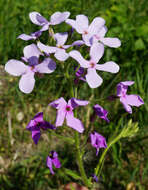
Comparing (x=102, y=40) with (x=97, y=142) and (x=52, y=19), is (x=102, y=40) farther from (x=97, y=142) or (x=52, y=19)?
(x=97, y=142)

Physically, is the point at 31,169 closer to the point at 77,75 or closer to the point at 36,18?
the point at 77,75

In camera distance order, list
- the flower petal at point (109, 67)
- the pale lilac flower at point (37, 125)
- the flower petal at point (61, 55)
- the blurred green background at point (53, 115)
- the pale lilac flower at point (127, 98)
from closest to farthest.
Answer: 1. the flower petal at point (61, 55)
2. the flower petal at point (109, 67)
3. the pale lilac flower at point (127, 98)
4. the pale lilac flower at point (37, 125)
5. the blurred green background at point (53, 115)

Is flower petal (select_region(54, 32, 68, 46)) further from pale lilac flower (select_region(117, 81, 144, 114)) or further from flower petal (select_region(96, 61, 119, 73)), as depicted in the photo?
pale lilac flower (select_region(117, 81, 144, 114))

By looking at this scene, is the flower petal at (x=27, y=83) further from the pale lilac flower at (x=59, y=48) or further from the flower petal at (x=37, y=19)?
the flower petal at (x=37, y=19)

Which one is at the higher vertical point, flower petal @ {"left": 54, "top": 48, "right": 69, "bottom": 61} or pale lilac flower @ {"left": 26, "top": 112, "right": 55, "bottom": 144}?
flower petal @ {"left": 54, "top": 48, "right": 69, "bottom": 61}

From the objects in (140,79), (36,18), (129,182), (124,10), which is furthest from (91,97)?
(36,18)

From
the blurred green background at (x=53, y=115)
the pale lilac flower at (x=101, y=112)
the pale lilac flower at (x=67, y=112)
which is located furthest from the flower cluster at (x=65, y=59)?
the blurred green background at (x=53, y=115)

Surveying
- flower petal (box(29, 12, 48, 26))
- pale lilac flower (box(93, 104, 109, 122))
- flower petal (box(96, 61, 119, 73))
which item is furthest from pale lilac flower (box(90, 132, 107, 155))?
flower petal (box(29, 12, 48, 26))
